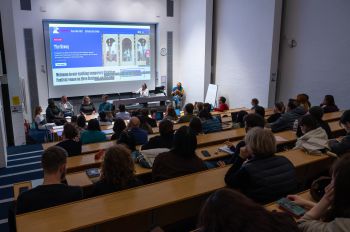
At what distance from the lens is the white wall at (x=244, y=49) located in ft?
27.9

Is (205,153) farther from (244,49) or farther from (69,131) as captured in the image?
(244,49)

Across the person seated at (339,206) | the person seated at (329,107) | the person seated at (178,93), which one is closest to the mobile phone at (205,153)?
the person seated at (339,206)

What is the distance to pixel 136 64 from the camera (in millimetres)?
11047

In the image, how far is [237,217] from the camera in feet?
3.22

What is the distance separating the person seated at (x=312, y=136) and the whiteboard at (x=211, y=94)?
6.76 m

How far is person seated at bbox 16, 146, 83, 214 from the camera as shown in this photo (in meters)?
2.22

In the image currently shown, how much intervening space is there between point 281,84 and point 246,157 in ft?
21.7

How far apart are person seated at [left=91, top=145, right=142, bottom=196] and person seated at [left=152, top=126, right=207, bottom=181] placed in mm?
431

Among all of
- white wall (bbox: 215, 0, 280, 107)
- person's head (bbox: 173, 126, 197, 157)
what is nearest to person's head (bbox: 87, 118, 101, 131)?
person's head (bbox: 173, 126, 197, 157)

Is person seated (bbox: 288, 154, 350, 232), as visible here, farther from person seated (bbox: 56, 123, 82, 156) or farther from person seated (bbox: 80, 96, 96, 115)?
person seated (bbox: 80, 96, 96, 115)

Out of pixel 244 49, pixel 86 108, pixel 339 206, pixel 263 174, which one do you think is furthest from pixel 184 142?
pixel 244 49

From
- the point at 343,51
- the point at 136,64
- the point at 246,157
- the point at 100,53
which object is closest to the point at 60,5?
the point at 100,53

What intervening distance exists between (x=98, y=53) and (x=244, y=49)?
4.77 m

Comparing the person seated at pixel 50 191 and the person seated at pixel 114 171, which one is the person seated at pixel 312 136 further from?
the person seated at pixel 50 191
